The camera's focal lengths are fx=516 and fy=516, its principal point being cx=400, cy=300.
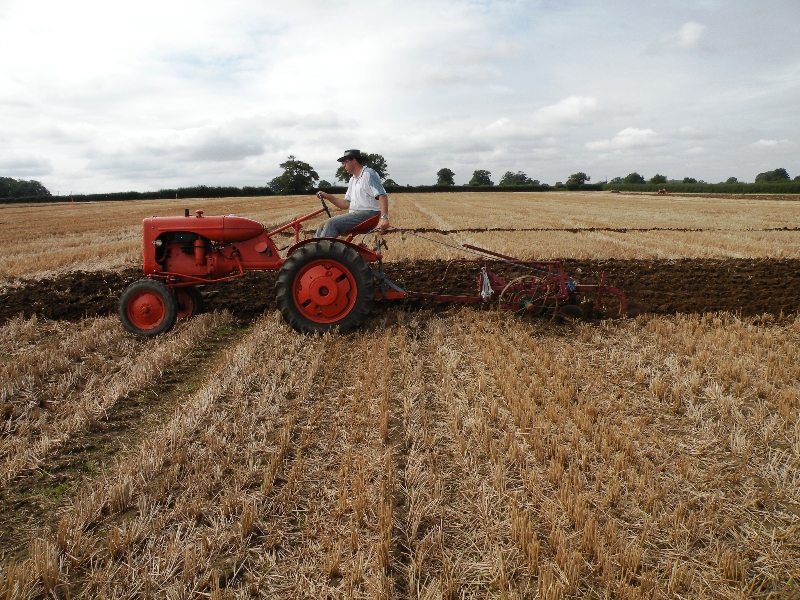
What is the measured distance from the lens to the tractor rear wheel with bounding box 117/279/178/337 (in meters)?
5.61

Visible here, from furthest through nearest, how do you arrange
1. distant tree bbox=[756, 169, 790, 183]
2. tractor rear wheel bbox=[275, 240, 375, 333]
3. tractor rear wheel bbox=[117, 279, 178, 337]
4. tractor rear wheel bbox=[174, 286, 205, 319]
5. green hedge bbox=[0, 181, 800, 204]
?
distant tree bbox=[756, 169, 790, 183] → green hedge bbox=[0, 181, 800, 204] → tractor rear wheel bbox=[174, 286, 205, 319] → tractor rear wheel bbox=[117, 279, 178, 337] → tractor rear wheel bbox=[275, 240, 375, 333]

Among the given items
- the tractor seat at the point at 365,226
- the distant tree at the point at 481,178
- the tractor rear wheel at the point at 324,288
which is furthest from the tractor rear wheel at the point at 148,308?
the distant tree at the point at 481,178

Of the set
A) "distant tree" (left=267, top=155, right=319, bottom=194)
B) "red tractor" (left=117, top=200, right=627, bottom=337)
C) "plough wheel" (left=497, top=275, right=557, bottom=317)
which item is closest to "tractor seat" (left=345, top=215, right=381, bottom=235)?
"red tractor" (left=117, top=200, right=627, bottom=337)

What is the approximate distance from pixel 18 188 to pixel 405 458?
9671 cm

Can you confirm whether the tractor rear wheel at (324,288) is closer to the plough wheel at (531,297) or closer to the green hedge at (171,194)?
the plough wheel at (531,297)

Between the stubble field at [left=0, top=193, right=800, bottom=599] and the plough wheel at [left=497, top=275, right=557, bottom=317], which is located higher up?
the plough wheel at [left=497, top=275, right=557, bottom=317]

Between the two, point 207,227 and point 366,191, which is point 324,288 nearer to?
point 366,191

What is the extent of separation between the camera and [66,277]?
918 centimetres

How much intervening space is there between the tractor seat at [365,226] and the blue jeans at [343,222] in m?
0.03

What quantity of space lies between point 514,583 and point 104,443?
2778 mm

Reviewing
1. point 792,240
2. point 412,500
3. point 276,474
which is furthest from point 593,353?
point 792,240

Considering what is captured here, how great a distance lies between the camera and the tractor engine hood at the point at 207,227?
5742 mm

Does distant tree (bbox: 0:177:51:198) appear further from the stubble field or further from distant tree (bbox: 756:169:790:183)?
distant tree (bbox: 756:169:790:183)

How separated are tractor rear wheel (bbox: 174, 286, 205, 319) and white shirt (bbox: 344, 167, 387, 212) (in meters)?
2.23
